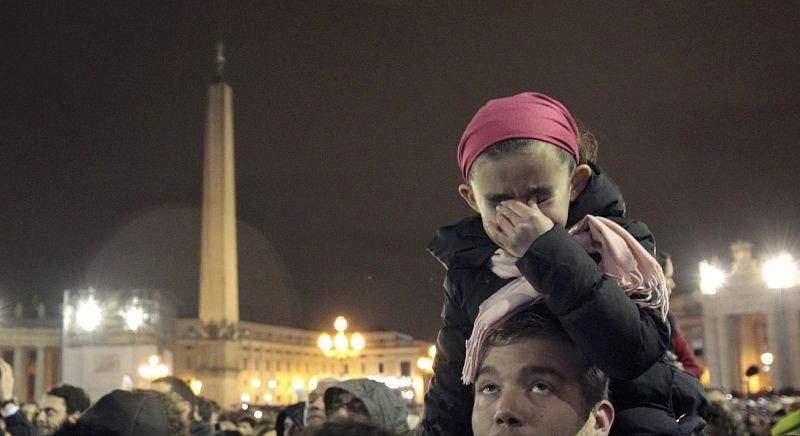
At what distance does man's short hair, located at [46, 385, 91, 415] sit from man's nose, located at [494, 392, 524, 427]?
6696 mm

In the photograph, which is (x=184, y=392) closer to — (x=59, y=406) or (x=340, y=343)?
(x=59, y=406)

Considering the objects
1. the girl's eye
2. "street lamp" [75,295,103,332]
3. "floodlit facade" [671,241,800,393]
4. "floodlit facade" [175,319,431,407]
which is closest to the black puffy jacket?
the girl's eye

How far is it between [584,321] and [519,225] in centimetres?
26

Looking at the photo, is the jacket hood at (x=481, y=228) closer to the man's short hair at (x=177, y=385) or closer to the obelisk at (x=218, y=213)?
the man's short hair at (x=177, y=385)

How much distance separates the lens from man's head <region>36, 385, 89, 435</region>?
7984 millimetres

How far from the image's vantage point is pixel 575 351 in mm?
2275

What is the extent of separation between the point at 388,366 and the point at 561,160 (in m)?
126

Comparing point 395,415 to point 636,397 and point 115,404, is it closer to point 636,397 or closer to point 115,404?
point 115,404

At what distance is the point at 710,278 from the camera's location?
7056 cm

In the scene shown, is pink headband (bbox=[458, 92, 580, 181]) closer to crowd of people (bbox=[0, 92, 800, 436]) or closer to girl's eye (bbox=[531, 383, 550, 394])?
crowd of people (bbox=[0, 92, 800, 436])

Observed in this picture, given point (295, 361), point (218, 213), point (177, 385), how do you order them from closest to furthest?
point (177, 385) < point (218, 213) < point (295, 361)

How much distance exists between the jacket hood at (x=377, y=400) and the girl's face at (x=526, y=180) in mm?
3346

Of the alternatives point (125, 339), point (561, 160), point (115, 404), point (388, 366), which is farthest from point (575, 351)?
point (388, 366)

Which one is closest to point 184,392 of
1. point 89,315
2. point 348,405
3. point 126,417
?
point 348,405
